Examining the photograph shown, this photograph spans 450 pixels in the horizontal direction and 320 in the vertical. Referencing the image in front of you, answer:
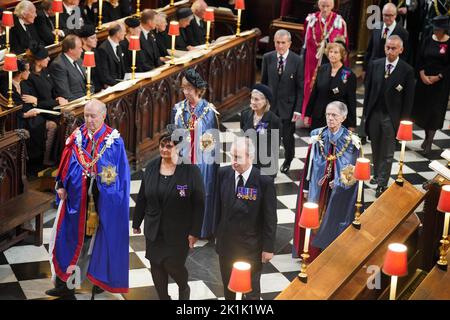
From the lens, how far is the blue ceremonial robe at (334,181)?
8562 millimetres

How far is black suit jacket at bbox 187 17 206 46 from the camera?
44.6 ft

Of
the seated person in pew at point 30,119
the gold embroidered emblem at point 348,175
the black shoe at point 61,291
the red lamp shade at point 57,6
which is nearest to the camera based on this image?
the black shoe at point 61,291

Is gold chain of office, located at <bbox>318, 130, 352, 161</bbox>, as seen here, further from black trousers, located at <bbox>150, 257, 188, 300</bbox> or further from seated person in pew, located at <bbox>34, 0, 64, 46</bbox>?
seated person in pew, located at <bbox>34, 0, 64, 46</bbox>

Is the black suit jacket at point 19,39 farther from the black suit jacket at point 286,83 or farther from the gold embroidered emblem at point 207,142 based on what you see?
the gold embroidered emblem at point 207,142

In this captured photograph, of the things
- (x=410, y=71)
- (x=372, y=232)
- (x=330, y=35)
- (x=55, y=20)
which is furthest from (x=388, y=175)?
(x=55, y=20)

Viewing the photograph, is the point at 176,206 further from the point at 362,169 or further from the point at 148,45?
the point at 148,45

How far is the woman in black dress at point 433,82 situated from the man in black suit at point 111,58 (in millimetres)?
3860

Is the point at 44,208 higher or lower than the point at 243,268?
lower

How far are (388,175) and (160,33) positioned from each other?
4048mm

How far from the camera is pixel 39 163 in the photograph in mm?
10438

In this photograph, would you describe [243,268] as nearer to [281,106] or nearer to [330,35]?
[281,106]

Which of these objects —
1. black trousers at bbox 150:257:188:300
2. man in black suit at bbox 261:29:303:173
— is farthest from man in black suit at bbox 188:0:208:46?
black trousers at bbox 150:257:188:300

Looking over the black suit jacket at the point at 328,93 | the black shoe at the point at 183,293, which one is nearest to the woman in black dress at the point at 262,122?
the black suit jacket at the point at 328,93

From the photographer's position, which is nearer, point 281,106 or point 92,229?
point 92,229
